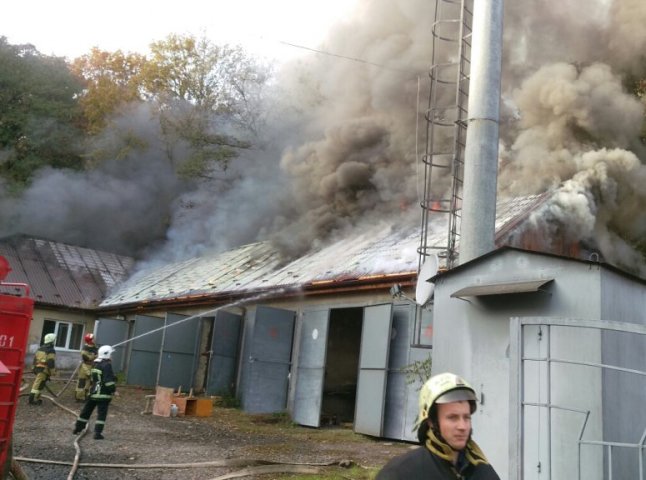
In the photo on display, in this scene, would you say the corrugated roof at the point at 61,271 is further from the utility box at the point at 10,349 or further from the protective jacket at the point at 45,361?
the utility box at the point at 10,349

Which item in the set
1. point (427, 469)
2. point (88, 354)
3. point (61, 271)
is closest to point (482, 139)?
point (427, 469)

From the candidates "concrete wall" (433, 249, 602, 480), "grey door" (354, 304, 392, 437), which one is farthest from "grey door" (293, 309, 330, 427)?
"concrete wall" (433, 249, 602, 480)

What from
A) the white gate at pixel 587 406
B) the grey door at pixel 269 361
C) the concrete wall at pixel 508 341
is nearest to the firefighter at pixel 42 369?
the grey door at pixel 269 361

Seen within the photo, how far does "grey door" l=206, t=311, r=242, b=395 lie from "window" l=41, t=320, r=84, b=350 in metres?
8.86

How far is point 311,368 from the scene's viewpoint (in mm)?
12078

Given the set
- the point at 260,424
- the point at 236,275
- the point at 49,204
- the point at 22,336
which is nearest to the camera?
the point at 22,336

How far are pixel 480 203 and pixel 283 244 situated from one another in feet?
33.2

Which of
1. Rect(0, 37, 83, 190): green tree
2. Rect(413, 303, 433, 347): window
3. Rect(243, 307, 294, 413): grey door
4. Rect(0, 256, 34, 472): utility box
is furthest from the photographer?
Rect(0, 37, 83, 190): green tree

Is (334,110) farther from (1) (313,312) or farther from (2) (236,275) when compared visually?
(1) (313,312)

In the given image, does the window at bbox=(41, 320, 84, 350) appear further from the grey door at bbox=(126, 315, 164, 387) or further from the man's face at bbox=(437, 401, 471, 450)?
the man's face at bbox=(437, 401, 471, 450)

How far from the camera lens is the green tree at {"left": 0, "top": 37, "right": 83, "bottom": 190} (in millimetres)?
29688

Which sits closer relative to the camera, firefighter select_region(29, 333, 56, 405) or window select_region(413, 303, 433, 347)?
window select_region(413, 303, 433, 347)

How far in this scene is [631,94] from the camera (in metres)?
15.4

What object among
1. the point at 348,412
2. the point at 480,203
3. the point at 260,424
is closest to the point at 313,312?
the point at 260,424
